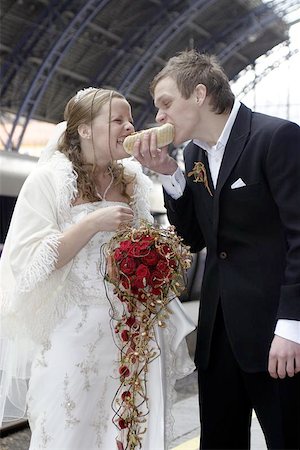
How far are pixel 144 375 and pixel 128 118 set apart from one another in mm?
1006

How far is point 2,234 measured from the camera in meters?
11.3

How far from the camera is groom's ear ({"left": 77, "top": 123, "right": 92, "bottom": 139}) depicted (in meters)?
2.55

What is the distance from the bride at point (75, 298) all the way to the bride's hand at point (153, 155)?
0.66 feet

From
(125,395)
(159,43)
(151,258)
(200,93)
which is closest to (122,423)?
(125,395)

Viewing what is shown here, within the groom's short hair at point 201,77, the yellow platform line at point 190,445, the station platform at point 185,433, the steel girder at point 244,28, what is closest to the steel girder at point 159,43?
the steel girder at point 244,28

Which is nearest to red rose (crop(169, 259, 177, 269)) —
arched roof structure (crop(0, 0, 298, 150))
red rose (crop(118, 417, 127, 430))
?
red rose (crop(118, 417, 127, 430))

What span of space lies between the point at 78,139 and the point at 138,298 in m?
0.75

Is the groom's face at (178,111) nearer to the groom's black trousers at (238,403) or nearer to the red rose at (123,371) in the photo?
the groom's black trousers at (238,403)

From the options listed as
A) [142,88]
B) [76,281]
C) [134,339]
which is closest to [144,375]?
[134,339]

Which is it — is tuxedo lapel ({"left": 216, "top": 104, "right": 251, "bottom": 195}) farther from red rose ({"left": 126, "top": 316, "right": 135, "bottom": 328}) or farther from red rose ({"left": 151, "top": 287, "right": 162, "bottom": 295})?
red rose ({"left": 126, "top": 316, "right": 135, "bottom": 328})

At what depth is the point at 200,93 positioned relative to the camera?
2.25 metres

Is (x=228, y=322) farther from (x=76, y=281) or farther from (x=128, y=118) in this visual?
(x=128, y=118)

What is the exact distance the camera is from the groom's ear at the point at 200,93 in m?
2.24

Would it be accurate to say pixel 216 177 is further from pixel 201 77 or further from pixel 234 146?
pixel 201 77
